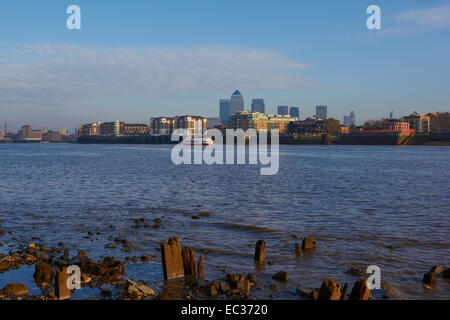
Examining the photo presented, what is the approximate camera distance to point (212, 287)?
35.6 ft

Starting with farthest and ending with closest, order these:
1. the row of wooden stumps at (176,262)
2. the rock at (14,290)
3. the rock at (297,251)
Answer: the rock at (297,251) → the row of wooden stumps at (176,262) → the rock at (14,290)

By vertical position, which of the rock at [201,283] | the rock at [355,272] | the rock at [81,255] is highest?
the rock at [81,255]

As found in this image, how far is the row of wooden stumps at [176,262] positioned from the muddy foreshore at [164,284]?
3 centimetres

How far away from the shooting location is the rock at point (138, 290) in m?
10.5

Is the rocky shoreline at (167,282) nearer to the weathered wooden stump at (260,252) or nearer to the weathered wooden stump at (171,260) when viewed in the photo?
the weathered wooden stump at (171,260)

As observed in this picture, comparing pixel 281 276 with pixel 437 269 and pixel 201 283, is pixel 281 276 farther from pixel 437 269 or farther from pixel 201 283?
pixel 437 269

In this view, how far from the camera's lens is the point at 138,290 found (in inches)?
423

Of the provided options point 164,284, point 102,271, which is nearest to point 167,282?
point 164,284

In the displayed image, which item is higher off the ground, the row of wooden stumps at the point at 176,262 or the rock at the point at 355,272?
the row of wooden stumps at the point at 176,262

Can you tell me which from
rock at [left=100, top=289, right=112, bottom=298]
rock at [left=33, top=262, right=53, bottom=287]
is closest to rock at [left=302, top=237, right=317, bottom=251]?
rock at [left=100, top=289, right=112, bottom=298]

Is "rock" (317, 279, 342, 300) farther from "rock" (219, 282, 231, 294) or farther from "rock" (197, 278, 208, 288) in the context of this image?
"rock" (197, 278, 208, 288)

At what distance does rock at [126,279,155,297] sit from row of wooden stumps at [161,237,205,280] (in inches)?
37.9

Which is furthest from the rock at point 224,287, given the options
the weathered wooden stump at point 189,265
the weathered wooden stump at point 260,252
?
the weathered wooden stump at point 260,252
